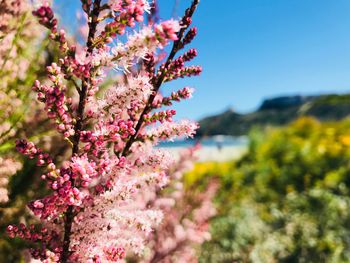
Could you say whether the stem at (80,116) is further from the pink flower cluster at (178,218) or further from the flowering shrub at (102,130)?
the pink flower cluster at (178,218)

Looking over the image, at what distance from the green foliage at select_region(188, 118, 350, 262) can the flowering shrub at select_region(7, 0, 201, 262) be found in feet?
13.9

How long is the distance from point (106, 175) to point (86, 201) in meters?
0.13

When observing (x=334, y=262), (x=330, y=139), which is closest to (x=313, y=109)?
(x=330, y=139)

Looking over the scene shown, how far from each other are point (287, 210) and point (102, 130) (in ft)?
23.1

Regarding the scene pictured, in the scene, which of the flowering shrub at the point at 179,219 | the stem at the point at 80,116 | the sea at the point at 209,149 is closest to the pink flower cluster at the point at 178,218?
the flowering shrub at the point at 179,219

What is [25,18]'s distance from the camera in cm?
269

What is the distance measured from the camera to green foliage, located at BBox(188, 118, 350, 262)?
6.40 meters

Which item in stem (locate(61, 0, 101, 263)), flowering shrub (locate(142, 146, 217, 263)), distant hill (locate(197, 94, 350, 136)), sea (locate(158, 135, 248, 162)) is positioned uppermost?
distant hill (locate(197, 94, 350, 136))

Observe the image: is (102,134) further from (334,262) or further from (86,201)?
(334,262)

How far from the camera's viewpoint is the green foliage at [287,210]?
6.40m

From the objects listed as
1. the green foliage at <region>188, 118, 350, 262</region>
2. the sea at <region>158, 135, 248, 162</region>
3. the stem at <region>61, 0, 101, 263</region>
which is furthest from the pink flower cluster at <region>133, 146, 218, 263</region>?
the stem at <region>61, 0, 101, 263</region>

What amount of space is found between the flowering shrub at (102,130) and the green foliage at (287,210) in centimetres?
422

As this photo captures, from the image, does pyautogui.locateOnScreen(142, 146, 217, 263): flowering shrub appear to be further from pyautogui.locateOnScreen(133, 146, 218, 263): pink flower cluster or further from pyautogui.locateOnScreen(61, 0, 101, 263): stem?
pyautogui.locateOnScreen(61, 0, 101, 263): stem

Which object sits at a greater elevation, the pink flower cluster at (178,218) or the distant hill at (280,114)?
the distant hill at (280,114)
